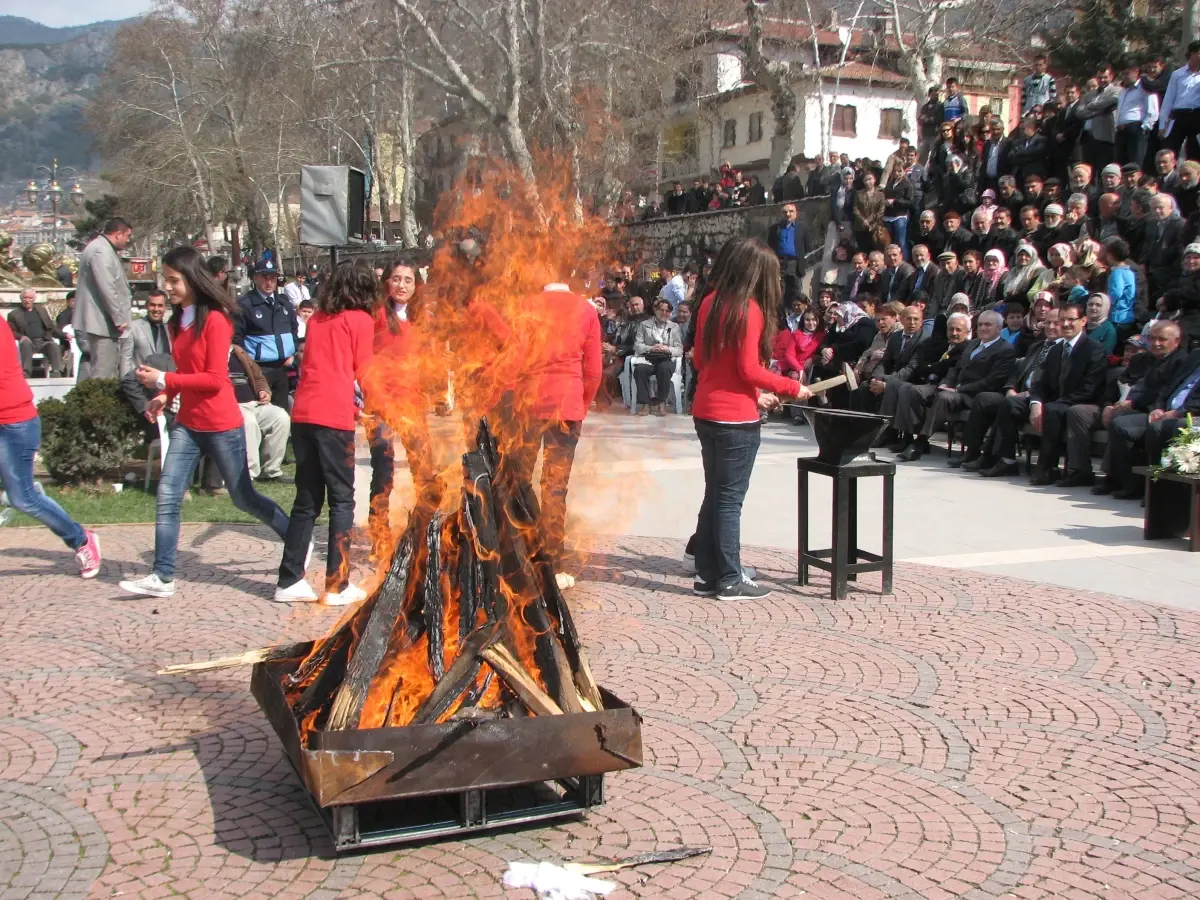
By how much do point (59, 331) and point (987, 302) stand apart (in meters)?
17.2

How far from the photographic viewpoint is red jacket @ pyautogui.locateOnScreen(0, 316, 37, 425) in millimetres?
6762

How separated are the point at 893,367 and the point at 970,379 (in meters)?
1.45

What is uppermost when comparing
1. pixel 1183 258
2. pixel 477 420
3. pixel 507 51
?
pixel 507 51

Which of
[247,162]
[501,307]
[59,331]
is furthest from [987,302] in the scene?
[247,162]

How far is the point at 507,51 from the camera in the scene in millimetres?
29250

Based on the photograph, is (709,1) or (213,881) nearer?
(213,881)

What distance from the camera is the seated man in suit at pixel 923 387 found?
503 inches

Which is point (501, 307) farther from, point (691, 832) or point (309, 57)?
point (309, 57)

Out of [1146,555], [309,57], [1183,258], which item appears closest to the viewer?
[1146,555]

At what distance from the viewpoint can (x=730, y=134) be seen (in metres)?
60.1

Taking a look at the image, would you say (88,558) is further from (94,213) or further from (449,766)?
(94,213)

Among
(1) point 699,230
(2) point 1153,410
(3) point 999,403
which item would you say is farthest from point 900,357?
(1) point 699,230

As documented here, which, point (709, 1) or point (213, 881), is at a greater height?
point (709, 1)

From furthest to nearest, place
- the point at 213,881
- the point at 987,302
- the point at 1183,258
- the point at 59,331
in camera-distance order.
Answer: the point at 59,331 → the point at 987,302 → the point at 1183,258 → the point at 213,881
